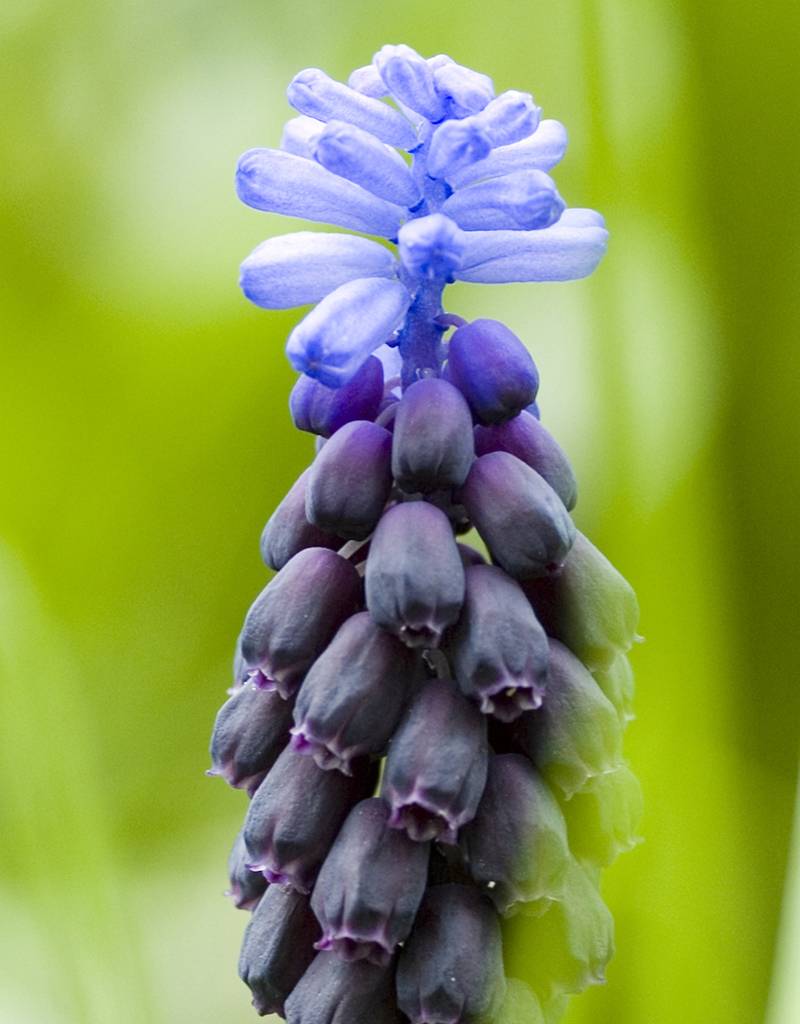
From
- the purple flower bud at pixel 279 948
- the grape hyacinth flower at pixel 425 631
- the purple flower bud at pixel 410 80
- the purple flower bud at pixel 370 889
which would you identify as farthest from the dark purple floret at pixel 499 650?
the purple flower bud at pixel 410 80

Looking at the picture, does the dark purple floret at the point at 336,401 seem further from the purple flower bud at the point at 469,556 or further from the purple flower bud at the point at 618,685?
the purple flower bud at the point at 618,685

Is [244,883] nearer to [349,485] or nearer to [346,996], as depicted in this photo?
[346,996]

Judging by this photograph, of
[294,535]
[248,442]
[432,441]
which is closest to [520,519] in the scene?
[432,441]

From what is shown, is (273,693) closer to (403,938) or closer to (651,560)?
(403,938)

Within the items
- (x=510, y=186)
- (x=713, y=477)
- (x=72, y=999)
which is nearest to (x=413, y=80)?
(x=510, y=186)

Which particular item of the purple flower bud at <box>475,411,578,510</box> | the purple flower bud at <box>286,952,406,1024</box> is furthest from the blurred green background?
the purple flower bud at <box>286,952,406,1024</box>
